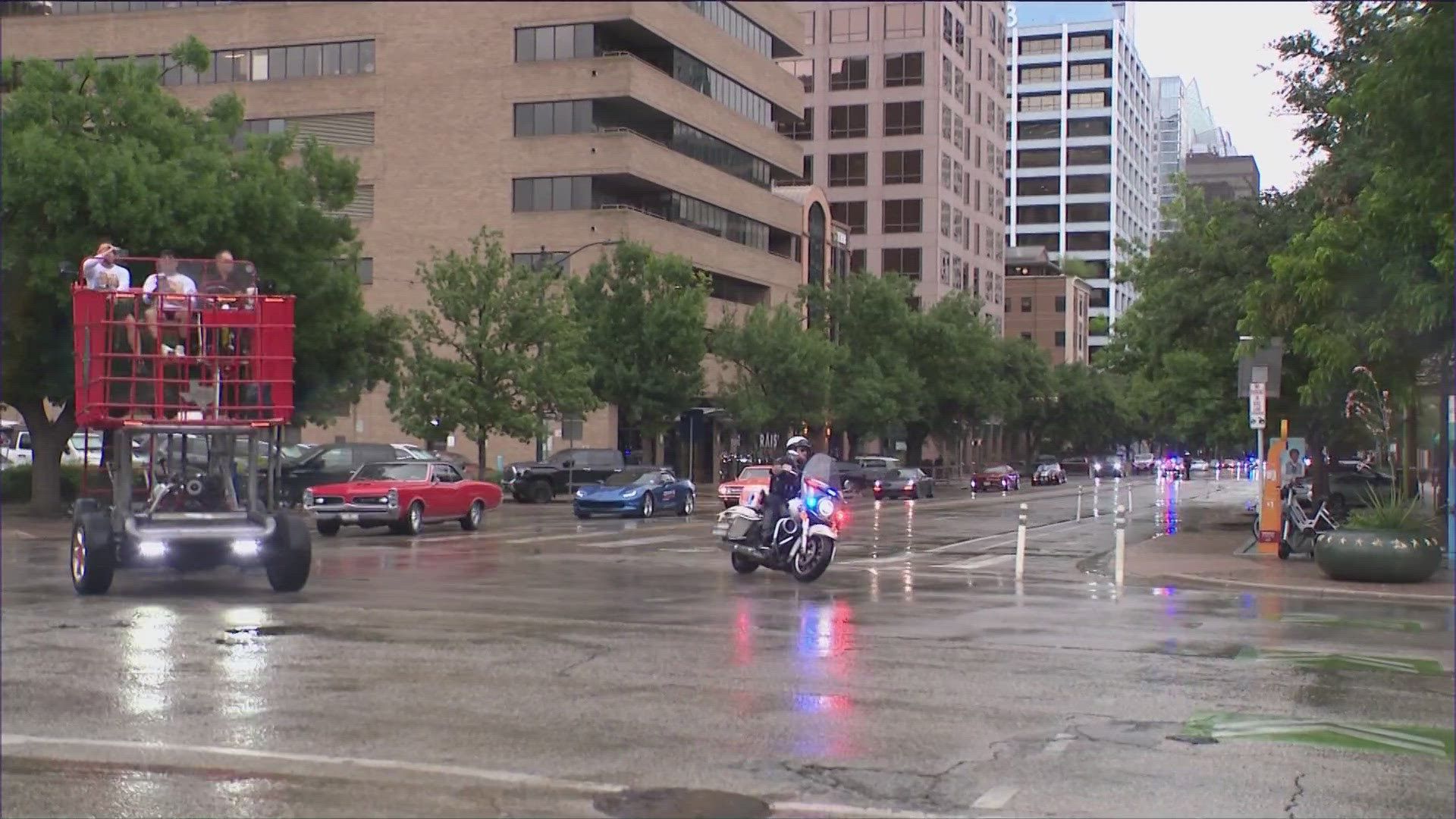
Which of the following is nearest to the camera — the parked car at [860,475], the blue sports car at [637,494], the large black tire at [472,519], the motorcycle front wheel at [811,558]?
the motorcycle front wheel at [811,558]

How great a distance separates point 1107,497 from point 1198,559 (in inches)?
1378

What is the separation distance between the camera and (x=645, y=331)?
173ft

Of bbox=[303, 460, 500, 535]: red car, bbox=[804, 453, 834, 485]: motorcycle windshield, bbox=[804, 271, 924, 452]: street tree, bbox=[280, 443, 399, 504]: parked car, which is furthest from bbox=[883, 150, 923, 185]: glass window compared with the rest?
bbox=[804, 453, 834, 485]: motorcycle windshield

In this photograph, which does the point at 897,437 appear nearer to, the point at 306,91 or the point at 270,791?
the point at 306,91

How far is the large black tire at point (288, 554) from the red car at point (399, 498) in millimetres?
11542

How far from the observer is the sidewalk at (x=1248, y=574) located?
60.7 ft

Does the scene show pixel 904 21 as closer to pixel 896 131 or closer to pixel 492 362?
pixel 896 131

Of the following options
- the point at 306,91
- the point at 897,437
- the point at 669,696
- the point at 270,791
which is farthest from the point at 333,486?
the point at 897,437

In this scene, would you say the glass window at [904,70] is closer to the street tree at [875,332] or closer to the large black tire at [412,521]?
the street tree at [875,332]

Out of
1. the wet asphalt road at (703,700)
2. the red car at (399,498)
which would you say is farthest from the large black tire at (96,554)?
the red car at (399,498)

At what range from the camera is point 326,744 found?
8266 mm

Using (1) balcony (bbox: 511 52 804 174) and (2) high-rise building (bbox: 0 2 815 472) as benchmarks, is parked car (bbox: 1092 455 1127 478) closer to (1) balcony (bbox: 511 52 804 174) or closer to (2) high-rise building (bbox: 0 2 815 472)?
(2) high-rise building (bbox: 0 2 815 472)

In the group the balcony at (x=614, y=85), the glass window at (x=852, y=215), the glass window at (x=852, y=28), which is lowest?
the balcony at (x=614, y=85)

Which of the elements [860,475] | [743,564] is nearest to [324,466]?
[743,564]
